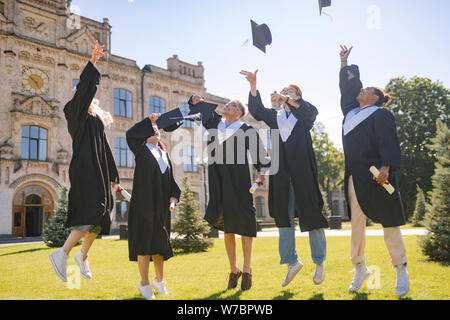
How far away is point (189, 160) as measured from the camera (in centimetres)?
3356

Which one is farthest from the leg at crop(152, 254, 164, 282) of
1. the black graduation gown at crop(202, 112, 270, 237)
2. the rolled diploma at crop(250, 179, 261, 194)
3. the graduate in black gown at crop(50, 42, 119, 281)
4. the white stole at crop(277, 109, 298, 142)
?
the white stole at crop(277, 109, 298, 142)

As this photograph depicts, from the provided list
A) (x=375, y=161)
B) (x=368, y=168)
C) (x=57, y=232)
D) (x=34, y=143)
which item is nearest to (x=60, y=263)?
(x=368, y=168)

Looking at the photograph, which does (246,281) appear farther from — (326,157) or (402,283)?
(326,157)

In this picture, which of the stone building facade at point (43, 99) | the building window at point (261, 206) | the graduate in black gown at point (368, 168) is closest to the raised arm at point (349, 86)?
the graduate in black gown at point (368, 168)

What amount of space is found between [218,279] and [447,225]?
5.66m

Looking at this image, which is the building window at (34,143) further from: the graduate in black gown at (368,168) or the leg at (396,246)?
the leg at (396,246)

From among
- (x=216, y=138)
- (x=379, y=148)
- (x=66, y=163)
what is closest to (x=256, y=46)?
(x=216, y=138)

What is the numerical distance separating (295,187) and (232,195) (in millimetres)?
887

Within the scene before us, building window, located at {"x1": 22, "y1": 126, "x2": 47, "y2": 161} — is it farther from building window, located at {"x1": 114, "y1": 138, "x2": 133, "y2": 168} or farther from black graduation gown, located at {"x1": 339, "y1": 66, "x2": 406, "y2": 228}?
black graduation gown, located at {"x1": 339, "y1": 66, "x2": 406, "y2": 228}

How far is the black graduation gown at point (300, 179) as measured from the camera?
4.82 meters

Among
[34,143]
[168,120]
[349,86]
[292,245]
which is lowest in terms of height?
[292,245]

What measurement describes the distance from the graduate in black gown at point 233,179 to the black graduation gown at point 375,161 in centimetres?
126
